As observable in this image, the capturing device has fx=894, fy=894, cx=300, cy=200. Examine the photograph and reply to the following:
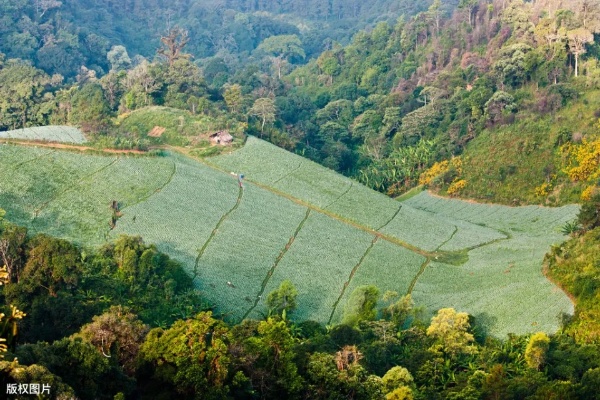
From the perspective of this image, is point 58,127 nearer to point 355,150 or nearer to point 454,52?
point 355,150

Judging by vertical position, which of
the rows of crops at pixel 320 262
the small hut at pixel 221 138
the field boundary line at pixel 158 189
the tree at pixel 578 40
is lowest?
the small hut at pixel 221 138

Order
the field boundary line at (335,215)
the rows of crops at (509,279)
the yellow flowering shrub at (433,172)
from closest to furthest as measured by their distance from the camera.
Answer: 1. the rows of crops at (509,279)
2. the field boundary line at (335,215)
3. the yellow flowering shrub at (433,172)

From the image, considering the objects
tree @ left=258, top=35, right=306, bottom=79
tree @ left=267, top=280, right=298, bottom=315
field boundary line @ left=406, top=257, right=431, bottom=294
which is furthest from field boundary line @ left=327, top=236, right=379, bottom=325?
tree @ left=258, top=35, right=306, bottom=79

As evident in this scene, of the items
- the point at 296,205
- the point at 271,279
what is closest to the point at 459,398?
the point at 271,279

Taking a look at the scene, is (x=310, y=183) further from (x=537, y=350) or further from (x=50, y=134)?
(x=537, y=350)

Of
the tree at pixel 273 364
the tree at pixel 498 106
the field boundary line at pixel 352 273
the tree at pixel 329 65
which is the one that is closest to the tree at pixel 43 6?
the tree at pixel 329 65

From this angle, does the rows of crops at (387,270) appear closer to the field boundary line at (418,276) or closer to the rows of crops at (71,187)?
the field boundary line at (418,276)

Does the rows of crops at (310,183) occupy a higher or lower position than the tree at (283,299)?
lower
